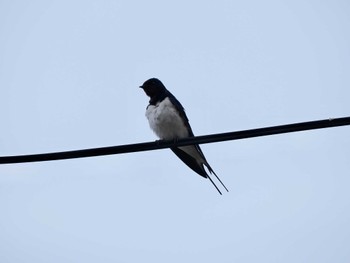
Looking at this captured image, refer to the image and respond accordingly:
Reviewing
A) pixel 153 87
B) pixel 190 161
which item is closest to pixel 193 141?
pixel 190 161

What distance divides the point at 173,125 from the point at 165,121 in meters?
0.11

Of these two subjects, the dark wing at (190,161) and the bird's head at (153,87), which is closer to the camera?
the dark wing at (190,161)

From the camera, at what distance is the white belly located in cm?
579

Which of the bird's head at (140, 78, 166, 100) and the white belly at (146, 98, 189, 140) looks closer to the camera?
the white belly at (146, 98, 189, 140)

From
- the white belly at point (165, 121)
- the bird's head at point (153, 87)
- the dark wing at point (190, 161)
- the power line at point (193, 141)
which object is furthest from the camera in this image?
the bird's head at point (153, 87)

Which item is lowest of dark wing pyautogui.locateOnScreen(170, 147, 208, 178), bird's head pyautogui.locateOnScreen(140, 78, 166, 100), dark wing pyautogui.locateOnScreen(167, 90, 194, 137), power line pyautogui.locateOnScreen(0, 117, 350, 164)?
power line pyautogui.locateOnScreen(0, 117, 350, 164)

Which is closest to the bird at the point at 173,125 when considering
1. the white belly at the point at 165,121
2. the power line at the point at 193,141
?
the white belly at the point at 165,121

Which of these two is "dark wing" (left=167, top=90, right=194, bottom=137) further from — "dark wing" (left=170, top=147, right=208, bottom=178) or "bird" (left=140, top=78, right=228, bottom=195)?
"dark wing" (left=170, top=147, right=208, bottom=178)

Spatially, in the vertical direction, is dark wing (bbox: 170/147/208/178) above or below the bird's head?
below

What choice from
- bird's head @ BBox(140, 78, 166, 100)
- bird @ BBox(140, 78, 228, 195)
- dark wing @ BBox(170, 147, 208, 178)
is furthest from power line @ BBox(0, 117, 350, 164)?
bird's head @ BBox(140, 78, 166, 100)

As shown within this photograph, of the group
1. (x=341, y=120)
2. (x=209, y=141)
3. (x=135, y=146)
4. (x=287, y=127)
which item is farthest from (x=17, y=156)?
(x=341, y=120)

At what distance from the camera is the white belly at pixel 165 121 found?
5.79 meters

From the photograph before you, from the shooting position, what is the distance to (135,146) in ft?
11.6

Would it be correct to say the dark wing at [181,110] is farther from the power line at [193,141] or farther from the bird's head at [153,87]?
the power line at [193,141]
